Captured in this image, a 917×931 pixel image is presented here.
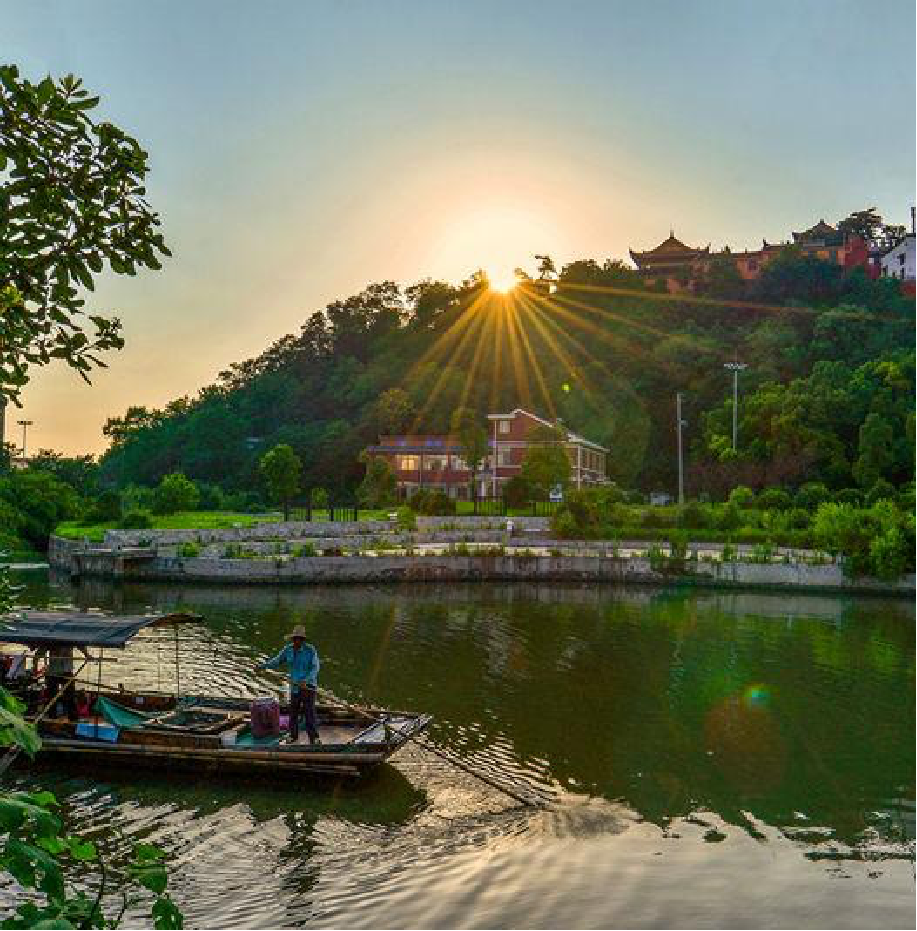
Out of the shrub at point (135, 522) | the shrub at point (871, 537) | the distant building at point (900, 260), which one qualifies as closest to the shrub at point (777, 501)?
the shrub at point (871, 537)

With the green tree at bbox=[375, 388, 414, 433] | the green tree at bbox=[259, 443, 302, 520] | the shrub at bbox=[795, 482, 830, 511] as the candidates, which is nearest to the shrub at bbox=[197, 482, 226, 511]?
the green tree at bbox=[375, 388, 414, 433]

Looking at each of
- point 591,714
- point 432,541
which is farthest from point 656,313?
point 591,714

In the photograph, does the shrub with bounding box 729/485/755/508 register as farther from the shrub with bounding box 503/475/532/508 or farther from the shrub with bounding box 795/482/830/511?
the shrub with bounding box 503/475/532/508

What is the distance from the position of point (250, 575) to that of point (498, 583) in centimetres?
1001

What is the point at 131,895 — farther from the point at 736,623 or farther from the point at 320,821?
the point at 736,623

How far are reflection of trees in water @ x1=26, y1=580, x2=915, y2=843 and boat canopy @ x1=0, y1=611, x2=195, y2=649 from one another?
5.15m

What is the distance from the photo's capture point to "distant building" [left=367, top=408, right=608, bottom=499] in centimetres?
6519

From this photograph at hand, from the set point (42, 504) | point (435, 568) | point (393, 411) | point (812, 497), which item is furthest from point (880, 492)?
point (42, 504)

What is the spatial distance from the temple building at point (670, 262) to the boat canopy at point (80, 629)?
87.1 meters

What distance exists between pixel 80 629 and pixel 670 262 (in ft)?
305

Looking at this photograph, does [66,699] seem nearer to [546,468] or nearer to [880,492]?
[880,492]

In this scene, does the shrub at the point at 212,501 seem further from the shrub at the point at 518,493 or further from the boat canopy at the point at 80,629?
the boat canopy at the point at 80,629

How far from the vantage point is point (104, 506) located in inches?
2040

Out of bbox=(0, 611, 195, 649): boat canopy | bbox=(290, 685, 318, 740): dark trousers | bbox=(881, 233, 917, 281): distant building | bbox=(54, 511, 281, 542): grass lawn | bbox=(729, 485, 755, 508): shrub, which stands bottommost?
bbox=(290, 685, 318, 740): dark trousers
